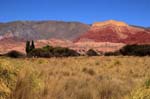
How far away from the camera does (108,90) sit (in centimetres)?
1030

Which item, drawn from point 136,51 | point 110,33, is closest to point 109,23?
point 110,33

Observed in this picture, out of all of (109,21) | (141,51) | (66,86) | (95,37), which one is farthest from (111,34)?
(66,86)

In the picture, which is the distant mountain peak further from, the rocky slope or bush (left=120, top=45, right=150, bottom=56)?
bush (left=120, top=45, right=150, bottom=56)

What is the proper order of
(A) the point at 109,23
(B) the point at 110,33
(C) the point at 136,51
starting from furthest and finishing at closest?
(A) the point at 109,23, (B) the point at 110,33, (C) the point at 136,51

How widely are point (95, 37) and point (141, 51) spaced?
327ft

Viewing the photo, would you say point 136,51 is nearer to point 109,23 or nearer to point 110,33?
point 110,33

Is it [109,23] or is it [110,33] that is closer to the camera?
[110,33]

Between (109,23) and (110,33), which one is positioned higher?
(109,23)

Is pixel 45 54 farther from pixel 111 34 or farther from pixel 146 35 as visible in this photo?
pixel 111 34

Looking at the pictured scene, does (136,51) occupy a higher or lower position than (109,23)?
lower

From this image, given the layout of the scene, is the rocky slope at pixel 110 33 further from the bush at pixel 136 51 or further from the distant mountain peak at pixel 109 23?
the bush at pixel 136 51

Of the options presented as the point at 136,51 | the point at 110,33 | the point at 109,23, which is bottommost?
the point at 136,51

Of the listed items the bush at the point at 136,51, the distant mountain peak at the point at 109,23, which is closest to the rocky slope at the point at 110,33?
the distant mountain peak at the point at 109,23

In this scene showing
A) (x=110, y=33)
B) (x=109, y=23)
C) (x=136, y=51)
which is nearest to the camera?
(x=136, y=51)
